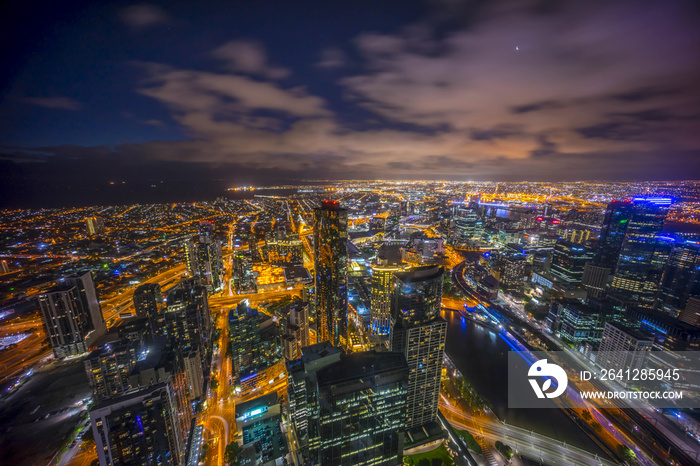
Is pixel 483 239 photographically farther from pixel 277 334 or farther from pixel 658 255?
pixel 277 334

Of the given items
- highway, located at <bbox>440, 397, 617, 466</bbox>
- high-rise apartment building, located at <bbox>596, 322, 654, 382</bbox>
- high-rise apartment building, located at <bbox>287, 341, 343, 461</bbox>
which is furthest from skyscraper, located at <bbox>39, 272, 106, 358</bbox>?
high-rise apartment building, located at <bbox>596, 322, 654, 382</bbox>

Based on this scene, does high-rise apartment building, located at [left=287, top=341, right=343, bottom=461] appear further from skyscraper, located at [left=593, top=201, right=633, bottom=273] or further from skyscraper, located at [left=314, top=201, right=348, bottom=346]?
skyscraper, located at [left=593, top=201, right=633, bottom=273]

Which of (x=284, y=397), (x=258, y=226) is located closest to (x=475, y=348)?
(x=284, y=397)

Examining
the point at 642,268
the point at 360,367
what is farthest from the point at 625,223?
the point at 360,367

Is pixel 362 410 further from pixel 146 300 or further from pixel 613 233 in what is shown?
pixel 613 233

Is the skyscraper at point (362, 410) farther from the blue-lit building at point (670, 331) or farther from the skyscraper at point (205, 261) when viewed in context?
the skyscraper at point (205, 261)

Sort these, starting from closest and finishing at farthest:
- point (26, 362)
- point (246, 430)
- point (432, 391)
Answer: point (246, 430) → point (432, 391) → point (26, 362)

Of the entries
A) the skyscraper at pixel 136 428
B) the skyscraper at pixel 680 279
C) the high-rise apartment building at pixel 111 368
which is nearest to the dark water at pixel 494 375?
the skyscraper at pixel 680 279
